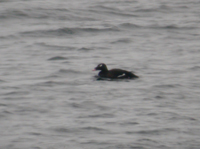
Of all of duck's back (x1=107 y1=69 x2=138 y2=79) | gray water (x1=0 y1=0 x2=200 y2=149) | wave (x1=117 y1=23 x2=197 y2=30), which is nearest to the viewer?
gray water (x1=0 y1=0 x2=200 y2=149)

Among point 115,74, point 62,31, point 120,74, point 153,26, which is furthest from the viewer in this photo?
point 153,26

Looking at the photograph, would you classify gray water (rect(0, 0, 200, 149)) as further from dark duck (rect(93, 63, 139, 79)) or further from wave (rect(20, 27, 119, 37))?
dark duck (rect(93, 63, 139, 79))

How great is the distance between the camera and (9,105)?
11.4 meters

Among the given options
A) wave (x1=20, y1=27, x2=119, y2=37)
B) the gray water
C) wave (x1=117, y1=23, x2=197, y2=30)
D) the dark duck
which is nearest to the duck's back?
the dark duck

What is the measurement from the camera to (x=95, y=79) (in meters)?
14.2

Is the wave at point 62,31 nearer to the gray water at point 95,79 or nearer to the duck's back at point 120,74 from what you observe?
the gray water at point 95,79

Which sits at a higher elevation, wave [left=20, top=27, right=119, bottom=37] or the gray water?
wave [left=20, top=27, right=119, bottom=37]

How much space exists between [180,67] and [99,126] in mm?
6167

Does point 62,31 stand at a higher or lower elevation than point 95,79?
higher

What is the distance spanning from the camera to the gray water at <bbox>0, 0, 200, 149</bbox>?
9.60 m

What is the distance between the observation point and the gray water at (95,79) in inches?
378

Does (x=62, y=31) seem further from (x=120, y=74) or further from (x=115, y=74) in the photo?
(x=120, y=74)

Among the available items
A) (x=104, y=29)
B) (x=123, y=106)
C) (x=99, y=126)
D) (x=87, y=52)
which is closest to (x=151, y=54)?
(x=87, y=52)

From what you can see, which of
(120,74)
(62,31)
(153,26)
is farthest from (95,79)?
(153,26)
